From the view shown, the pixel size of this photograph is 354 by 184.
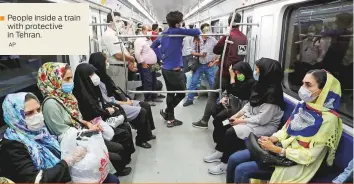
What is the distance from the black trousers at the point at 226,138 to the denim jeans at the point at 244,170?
316 millimetres

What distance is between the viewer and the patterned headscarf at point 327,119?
172cm

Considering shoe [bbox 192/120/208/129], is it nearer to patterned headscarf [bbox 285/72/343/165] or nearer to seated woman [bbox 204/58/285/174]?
seated woman [bbox 204/58/285/174]

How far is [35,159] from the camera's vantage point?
5.18 ft

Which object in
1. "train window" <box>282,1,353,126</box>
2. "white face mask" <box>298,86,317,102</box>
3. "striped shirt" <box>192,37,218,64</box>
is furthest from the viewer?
"striped shirt" <box>192,37,218,64</box>

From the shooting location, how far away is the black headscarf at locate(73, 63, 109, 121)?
255cm

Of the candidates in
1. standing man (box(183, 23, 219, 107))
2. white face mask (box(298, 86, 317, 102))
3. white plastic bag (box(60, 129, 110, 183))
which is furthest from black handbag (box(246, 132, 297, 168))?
standing man (box(183, 23, 219, 107))

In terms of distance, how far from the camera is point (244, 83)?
310cm

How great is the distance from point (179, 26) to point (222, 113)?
4.38ft

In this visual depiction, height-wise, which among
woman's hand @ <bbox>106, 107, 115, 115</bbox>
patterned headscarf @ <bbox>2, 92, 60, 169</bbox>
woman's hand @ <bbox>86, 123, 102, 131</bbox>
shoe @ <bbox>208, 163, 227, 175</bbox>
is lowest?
shoe @ <bbox>208, 163, 227, 175</bbox>

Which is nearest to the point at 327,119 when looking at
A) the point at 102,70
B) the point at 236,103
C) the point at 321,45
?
the point at 321,45

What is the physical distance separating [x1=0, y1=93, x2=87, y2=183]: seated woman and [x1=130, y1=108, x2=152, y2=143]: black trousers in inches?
59.6

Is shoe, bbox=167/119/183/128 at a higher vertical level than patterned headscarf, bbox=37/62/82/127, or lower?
lower

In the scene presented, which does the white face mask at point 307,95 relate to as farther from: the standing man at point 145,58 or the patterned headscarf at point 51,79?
the standing man at point 145,58
